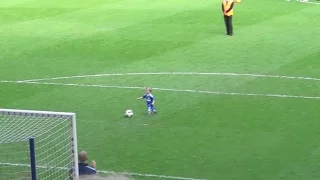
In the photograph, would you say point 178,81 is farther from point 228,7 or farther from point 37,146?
point 228,7

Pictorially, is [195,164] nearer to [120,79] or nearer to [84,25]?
[120,79]

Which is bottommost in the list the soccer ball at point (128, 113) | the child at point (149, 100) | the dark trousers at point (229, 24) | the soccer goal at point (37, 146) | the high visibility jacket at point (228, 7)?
the soccer goal at point (37, 146)

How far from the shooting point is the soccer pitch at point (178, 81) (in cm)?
1559

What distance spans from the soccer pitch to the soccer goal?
0.84 meters

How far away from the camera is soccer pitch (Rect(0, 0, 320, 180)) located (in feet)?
51.1

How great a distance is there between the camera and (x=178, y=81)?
830 inches

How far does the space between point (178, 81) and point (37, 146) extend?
20.4ft

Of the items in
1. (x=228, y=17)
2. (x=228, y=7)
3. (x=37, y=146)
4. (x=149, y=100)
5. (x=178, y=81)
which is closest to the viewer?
(x=37, y=146)

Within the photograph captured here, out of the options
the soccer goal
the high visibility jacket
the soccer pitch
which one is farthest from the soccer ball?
A: the high visibility jacket

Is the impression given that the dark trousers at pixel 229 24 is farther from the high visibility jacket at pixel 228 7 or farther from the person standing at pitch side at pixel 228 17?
the high visibility jacket at pixel 228 7

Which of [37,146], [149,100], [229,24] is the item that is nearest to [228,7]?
[229,24]

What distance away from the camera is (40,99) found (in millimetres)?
19672

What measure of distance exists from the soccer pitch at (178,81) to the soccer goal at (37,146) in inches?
33.0

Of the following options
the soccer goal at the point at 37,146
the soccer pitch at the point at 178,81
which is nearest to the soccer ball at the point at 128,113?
the soccer pitch at the point at 178,81
